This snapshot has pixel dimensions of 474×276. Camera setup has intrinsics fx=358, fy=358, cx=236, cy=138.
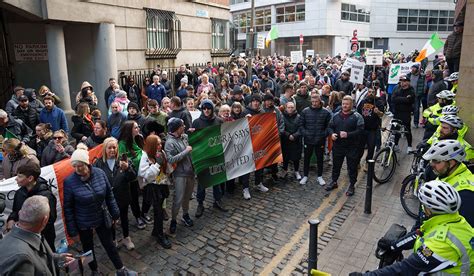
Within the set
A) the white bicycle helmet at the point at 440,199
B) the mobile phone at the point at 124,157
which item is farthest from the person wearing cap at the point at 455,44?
the mobile phone at the point at 124,157

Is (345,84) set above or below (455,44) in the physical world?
below

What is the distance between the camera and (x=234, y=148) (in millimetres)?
7508

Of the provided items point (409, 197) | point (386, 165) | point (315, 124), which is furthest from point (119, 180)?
point (386, 165)

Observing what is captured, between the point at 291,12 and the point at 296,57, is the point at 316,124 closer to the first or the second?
the point at 296,57

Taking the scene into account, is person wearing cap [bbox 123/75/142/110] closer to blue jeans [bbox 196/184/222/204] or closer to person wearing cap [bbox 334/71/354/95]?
blue jeans [bbox 196/184/222/204]

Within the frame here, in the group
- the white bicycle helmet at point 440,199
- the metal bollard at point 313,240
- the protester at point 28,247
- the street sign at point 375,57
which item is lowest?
the metal bollard at point 313,240

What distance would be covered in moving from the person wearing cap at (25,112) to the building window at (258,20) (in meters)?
45.6

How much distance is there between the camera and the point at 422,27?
53844 mm

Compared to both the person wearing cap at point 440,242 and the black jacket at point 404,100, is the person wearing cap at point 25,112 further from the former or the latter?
the black jacket at point 404,100

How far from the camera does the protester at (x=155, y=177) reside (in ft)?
17.8

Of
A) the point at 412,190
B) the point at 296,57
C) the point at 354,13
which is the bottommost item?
the point at 412,190

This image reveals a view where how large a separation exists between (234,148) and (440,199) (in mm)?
4836

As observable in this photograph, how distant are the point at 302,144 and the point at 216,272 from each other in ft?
15.9

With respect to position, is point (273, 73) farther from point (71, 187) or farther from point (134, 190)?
point (71, 187)
